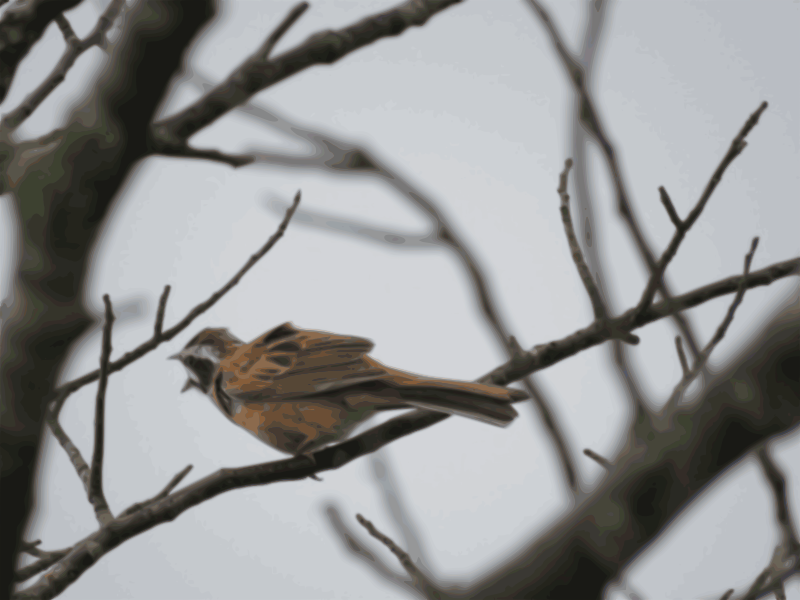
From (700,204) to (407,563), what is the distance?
1.58 m

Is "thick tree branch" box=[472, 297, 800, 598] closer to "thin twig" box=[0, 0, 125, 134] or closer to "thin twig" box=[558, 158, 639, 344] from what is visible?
"thin twig" box=[558, 158, 639, 344]

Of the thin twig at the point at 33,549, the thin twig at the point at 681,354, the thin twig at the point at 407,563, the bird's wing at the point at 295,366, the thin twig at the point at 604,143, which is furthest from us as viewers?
the bird's wing at the point at 295,366

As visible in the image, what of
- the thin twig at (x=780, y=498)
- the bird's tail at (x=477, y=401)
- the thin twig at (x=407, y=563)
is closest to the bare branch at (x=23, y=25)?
the bird's tail at (x=477, y=401)

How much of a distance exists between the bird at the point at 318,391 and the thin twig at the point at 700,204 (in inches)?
24.2

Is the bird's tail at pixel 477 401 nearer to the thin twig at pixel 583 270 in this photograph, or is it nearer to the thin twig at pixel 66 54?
the thin twig at pixel 583 270

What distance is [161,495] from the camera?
2615 mm

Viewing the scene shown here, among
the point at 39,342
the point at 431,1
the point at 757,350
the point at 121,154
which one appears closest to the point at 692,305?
the point at 757,350

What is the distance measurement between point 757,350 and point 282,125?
253 cm

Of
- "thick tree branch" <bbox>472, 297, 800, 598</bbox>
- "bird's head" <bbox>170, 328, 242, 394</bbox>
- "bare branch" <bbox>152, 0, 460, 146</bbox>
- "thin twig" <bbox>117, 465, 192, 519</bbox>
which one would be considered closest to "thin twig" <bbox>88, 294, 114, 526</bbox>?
"thin twig" <bbox>117, 465, 192, 519</bbox>

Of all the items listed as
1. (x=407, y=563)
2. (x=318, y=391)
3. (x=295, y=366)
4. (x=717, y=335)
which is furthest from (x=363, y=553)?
(x=717, y=335)

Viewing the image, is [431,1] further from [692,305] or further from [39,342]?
[39,342]

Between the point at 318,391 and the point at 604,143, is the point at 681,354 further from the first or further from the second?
the point at 318,391

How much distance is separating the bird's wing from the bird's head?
0.27 m

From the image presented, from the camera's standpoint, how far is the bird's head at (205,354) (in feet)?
12.8
